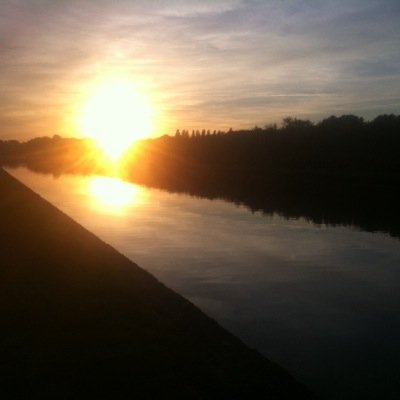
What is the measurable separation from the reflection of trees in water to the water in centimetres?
545

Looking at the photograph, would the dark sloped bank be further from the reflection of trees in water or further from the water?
the reflection of trees in water

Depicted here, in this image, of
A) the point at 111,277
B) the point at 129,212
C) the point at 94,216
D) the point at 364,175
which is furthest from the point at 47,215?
the point at 364,175

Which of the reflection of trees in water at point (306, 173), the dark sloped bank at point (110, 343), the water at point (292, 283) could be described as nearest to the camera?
the dark sloped bank at point (110, 343)

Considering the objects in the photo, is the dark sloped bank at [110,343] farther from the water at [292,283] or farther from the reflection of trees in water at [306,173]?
the reflection of trees in water at [306,173]

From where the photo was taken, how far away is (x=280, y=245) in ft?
71.7

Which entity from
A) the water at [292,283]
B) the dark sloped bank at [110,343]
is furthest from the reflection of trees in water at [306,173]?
the dark sloped bank at [110,343]

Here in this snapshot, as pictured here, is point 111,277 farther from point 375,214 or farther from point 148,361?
point 375,214

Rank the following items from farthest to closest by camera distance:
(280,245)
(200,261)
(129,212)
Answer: (129,212) → (280,245) → (200,261)

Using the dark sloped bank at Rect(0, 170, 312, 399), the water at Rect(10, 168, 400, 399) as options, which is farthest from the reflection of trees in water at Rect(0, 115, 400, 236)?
the dark sloped bank at Rect(0, 170, 312, 399)

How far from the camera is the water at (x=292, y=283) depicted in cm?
969

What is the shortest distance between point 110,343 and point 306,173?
214ft

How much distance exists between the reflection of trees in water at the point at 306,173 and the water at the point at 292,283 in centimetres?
545

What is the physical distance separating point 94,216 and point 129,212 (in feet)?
8.45

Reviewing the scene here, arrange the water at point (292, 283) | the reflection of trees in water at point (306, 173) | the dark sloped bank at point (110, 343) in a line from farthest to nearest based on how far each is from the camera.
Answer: the reflection of trees in water at point (306, 173) < the water at point (292, 283) < the dark sloped bank at point (110, 343)
